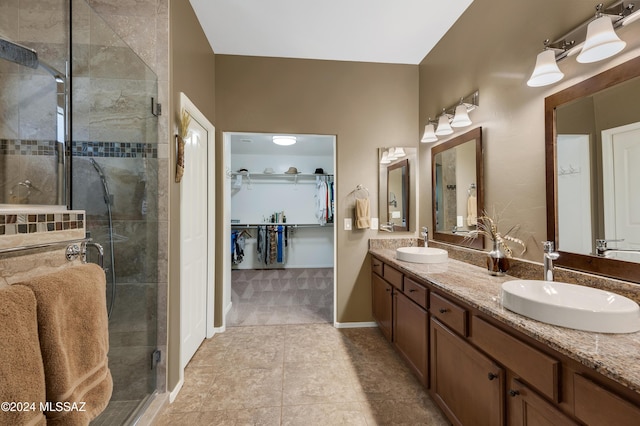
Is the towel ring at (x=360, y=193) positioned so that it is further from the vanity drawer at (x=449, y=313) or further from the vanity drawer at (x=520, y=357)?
the vanity drawer at (x=520, y=357)

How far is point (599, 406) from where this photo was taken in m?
0.72

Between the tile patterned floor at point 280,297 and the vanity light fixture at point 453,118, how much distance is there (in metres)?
2.33

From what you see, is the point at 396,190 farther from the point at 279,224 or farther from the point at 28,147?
the point at 279,224

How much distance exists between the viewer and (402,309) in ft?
6.75

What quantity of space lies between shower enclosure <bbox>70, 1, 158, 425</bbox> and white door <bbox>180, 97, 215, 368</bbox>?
250mm

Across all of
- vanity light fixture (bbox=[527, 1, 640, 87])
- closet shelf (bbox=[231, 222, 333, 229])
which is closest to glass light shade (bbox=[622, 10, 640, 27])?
vanity light fixture (bbox=[527, 1, 640, 87])

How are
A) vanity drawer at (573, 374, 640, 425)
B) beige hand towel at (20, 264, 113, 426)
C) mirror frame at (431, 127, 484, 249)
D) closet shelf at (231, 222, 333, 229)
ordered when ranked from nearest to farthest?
1. vanity drawer at (573, 374, 640, 425)
2. beige hand towel at (20, 264, 113, 426)
3. mirror frame at (431, 127, 484, 249)
4. closet shelf at (231, 222, 333, 229)

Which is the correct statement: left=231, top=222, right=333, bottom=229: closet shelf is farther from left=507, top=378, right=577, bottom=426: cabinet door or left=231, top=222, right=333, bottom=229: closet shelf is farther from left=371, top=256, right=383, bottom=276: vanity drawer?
left=507, top=378, right=577, bottom=426: cabinet door

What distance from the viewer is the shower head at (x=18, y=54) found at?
124 cm

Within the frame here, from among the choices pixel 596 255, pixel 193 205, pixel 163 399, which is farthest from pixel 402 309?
pixel 193 205

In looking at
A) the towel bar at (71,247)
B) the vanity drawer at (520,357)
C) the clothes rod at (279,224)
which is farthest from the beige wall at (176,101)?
the clothes rod at (279,224)

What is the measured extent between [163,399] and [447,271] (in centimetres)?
212

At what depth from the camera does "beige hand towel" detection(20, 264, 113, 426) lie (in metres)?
0.81

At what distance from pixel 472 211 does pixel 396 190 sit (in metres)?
0.95
